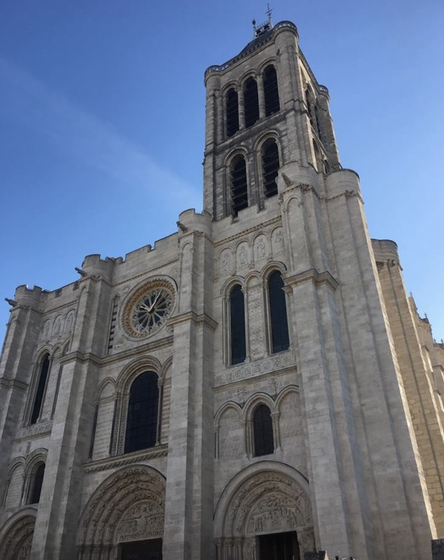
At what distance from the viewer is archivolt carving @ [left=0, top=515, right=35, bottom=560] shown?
20.4 meters

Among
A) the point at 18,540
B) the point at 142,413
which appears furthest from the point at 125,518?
the point at 18,540

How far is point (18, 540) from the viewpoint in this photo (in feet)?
67.6

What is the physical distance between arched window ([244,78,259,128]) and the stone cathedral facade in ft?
7.32

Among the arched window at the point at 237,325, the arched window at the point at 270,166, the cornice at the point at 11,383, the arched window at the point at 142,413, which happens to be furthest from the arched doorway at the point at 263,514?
the arched window at the point at 270,166

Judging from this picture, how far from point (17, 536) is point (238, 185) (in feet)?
59.8

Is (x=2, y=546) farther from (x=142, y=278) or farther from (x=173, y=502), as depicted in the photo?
(x=142, y=278)

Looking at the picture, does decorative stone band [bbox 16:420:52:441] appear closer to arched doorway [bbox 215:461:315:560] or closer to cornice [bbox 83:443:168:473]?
cornice [bbox 83:443:168:473]

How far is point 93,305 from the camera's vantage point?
24.2 metres

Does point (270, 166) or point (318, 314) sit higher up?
point (270, 166)

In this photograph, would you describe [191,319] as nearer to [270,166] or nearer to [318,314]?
[318,314]

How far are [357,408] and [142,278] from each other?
39.9 ft

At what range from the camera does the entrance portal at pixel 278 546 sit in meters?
15.8

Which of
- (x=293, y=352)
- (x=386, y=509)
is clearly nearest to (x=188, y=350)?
(x=293, y=352)

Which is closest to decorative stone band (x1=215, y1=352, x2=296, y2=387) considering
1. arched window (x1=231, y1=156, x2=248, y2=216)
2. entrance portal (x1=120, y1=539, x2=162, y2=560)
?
entrance portal (x1=120, y1=539, x2=162, y2=560)
